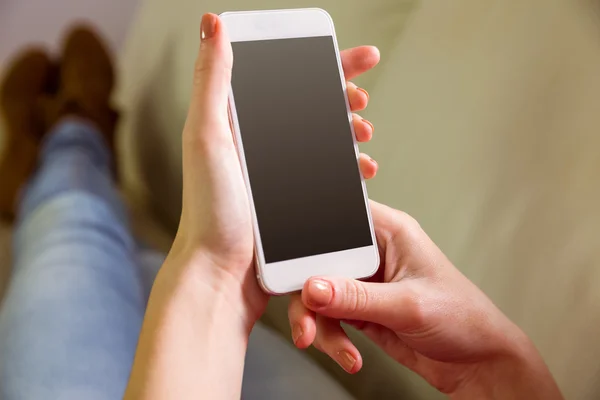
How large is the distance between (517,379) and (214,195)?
0.33 metres

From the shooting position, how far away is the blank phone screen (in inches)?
18.4

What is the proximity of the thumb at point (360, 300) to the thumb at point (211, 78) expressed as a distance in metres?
0.15

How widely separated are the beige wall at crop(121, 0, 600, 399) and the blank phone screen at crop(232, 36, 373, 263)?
117 millimetres

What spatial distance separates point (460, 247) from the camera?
1.83ft

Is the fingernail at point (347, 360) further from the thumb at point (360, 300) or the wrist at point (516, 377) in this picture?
the wrist at point (516, 377)

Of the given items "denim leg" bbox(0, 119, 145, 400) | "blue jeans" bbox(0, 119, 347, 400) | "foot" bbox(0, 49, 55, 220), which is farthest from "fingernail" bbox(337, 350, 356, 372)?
"foot" bbox(0, 49, 55, 220)

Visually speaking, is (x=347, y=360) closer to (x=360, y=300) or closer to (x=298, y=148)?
(x=360, y=300)

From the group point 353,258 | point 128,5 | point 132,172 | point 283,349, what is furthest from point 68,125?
point 353,258

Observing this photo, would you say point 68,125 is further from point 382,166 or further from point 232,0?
point 382,166

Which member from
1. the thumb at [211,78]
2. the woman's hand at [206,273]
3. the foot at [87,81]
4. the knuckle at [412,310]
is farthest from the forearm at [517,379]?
the foot at [87,81]

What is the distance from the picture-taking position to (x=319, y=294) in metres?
0.43

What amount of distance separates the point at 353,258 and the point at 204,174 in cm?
16

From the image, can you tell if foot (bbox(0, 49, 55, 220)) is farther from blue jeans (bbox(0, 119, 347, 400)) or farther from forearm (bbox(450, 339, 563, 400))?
forearm (bbox(450, 339, 563, 400))

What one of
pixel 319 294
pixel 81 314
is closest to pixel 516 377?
pixel 319 294
